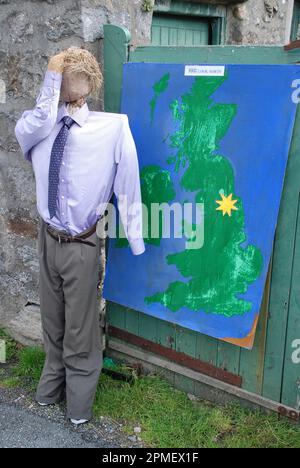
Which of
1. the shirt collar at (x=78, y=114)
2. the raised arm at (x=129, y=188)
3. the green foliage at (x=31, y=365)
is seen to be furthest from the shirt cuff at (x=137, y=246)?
the green foliage at (x=31, y=365)

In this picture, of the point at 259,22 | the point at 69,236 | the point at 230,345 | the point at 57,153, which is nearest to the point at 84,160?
the point at 57,153

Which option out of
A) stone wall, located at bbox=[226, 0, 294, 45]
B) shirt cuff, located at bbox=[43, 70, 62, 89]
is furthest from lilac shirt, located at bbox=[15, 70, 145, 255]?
stone wall, located at bbox=[226, 0, 294, 45]

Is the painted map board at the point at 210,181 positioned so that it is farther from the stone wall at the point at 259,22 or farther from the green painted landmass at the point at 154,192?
the stone wall at the point at 259,22

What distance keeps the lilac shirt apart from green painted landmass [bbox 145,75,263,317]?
0.29 metres

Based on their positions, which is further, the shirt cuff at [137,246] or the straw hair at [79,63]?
the shirt cuff at [137,246]

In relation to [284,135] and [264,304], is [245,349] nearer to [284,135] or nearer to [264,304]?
[264,304]

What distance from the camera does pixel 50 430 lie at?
2895 mm

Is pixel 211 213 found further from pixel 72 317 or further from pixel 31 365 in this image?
pixel 31 365

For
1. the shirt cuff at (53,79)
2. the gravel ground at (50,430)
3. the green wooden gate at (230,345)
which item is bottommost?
the gravel ground at (50,430)

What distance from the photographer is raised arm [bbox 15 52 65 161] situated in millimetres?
2592

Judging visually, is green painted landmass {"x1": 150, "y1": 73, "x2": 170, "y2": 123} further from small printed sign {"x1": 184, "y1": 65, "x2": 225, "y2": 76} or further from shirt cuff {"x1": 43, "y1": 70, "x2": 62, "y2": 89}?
shirt cuff {"x1": 43, "y1": 70, "x2": 62, "y2": 89}

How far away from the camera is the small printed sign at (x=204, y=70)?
263 cm

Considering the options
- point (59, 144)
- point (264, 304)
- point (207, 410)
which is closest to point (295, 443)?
point (207, 410)

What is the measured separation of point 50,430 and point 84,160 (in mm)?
1443
